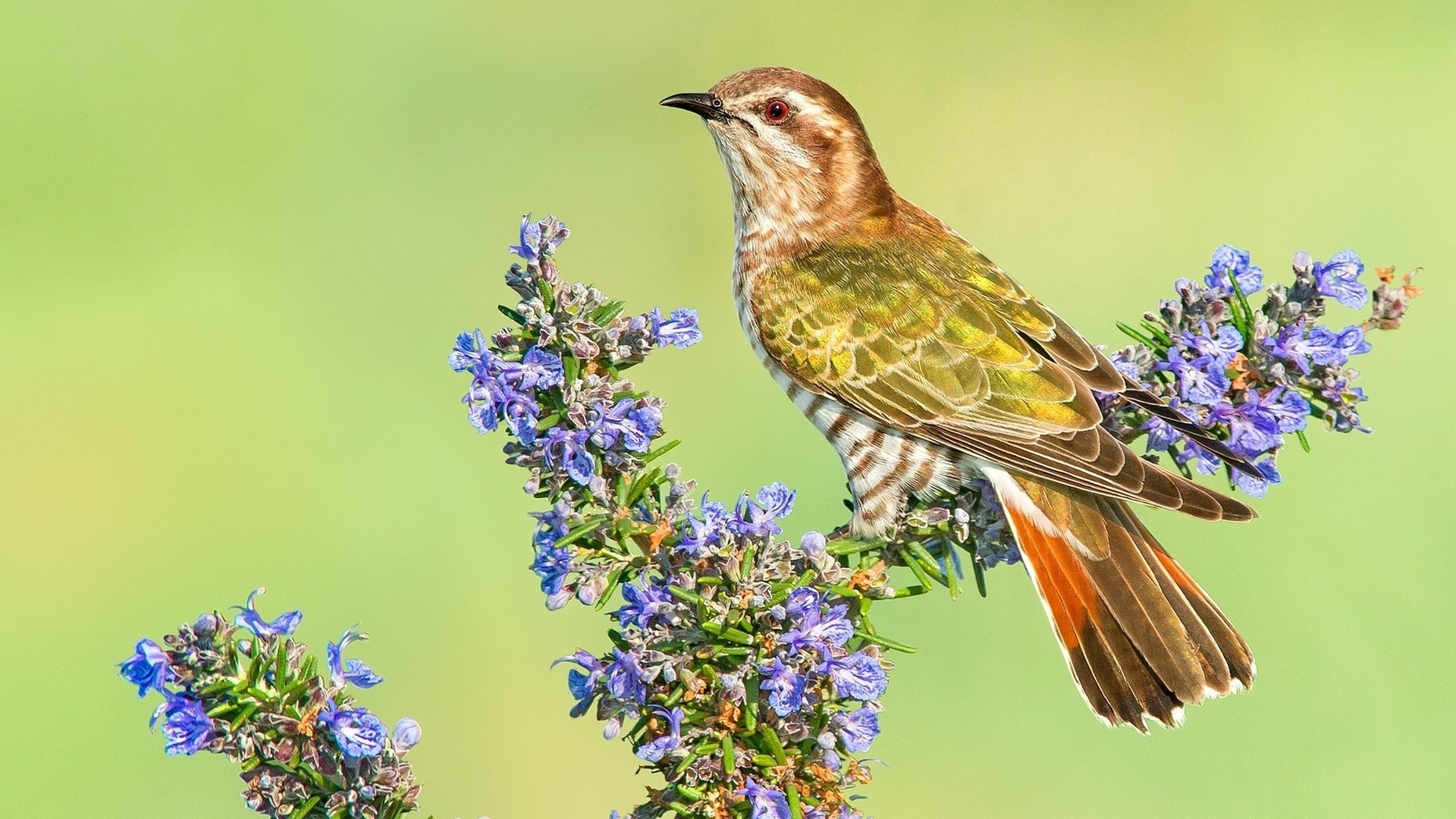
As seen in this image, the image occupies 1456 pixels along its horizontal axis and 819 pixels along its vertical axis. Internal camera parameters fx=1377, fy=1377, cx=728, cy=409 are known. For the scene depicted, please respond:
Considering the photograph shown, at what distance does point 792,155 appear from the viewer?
477 cm

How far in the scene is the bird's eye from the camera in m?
4.69

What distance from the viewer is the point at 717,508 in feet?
8.24

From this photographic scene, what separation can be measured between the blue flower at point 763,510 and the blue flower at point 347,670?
694 millimetres

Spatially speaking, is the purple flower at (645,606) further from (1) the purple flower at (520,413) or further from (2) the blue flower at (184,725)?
(2) the blue flower at (184,725)

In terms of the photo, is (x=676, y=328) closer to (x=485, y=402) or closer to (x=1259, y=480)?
(x=485, y=402)

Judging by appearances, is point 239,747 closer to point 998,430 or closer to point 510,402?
point 510,402

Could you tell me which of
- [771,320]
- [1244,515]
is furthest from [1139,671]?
[771,320]

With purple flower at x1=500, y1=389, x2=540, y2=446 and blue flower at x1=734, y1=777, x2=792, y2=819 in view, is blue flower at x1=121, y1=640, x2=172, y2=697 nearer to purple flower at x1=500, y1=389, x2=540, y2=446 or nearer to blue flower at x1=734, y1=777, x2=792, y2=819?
purple flower at x1=500, y1=389, x2=540, y2=446

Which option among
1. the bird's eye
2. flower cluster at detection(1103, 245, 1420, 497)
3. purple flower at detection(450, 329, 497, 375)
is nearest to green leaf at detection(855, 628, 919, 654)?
purple flower at detection(450, 329, 497, 375)

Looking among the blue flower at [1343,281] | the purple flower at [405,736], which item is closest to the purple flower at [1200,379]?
the blue flower at [1343,281]

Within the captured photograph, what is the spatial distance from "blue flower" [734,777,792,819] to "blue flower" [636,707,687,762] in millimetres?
140

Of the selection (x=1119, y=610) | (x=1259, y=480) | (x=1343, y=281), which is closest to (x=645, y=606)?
(x=1259, y=480)

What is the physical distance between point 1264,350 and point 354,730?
2052 mm

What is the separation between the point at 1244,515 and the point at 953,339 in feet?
4.11
